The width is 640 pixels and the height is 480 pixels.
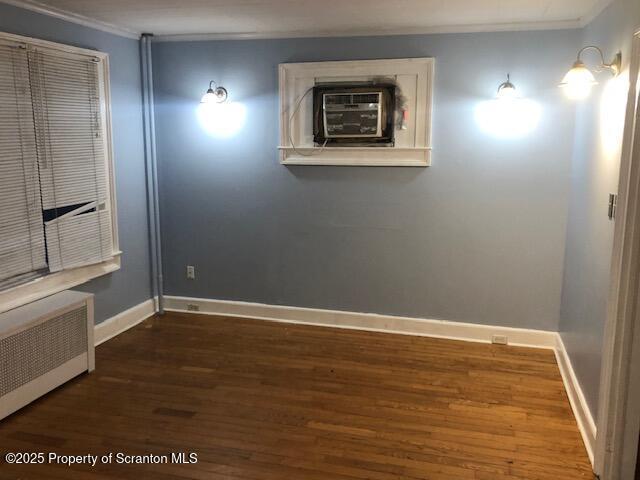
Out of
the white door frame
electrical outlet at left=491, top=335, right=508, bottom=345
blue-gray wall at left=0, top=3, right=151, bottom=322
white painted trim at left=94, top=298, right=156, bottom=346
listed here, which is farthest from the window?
the white door frame

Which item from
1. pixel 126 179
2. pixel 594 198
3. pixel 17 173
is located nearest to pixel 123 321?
pixel 126 179

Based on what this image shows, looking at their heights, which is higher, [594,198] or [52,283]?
[594,198]

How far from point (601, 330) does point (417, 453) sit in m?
1.06

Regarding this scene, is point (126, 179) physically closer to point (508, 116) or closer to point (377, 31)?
point (377, 31)

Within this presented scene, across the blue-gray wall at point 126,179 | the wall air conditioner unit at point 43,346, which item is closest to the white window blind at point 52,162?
the blue-gray wall at point 126,179

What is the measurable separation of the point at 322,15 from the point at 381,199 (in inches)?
54.4

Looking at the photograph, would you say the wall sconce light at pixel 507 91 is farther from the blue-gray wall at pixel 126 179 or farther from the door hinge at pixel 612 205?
the blue-gray wall at pixel 126 179

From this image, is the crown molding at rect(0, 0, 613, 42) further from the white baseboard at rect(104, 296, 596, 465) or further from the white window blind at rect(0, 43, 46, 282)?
the white baseboard at rect(104, 296, 596, 465)

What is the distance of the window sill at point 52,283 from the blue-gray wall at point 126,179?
9 centimetres

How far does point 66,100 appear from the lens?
3.61m

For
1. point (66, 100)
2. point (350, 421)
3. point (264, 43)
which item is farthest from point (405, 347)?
point (66, 100)

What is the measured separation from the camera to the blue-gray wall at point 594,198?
2607 mm

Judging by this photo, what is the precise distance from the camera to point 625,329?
2.36 metres

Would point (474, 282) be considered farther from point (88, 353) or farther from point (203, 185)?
point (88, 353)
